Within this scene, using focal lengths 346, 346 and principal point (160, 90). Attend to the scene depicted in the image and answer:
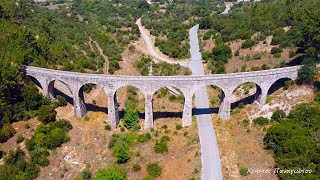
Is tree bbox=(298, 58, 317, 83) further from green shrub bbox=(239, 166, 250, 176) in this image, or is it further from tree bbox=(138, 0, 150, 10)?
tree bbox=(138, 0, 150, 10)

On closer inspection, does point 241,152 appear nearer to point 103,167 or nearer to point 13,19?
point 103,167

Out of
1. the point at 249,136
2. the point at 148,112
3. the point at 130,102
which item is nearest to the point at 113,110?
the point at 148,112

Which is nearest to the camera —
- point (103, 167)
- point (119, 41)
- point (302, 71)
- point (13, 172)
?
point (13, 172)

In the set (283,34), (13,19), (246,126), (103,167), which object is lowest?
(103,167)

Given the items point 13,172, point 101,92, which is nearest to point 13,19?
point 101,92

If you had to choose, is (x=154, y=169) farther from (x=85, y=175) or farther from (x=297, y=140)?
(x=297, y=140)

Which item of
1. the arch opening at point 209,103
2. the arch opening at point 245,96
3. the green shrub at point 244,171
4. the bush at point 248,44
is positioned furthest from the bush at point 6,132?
the bush at point 248,44
